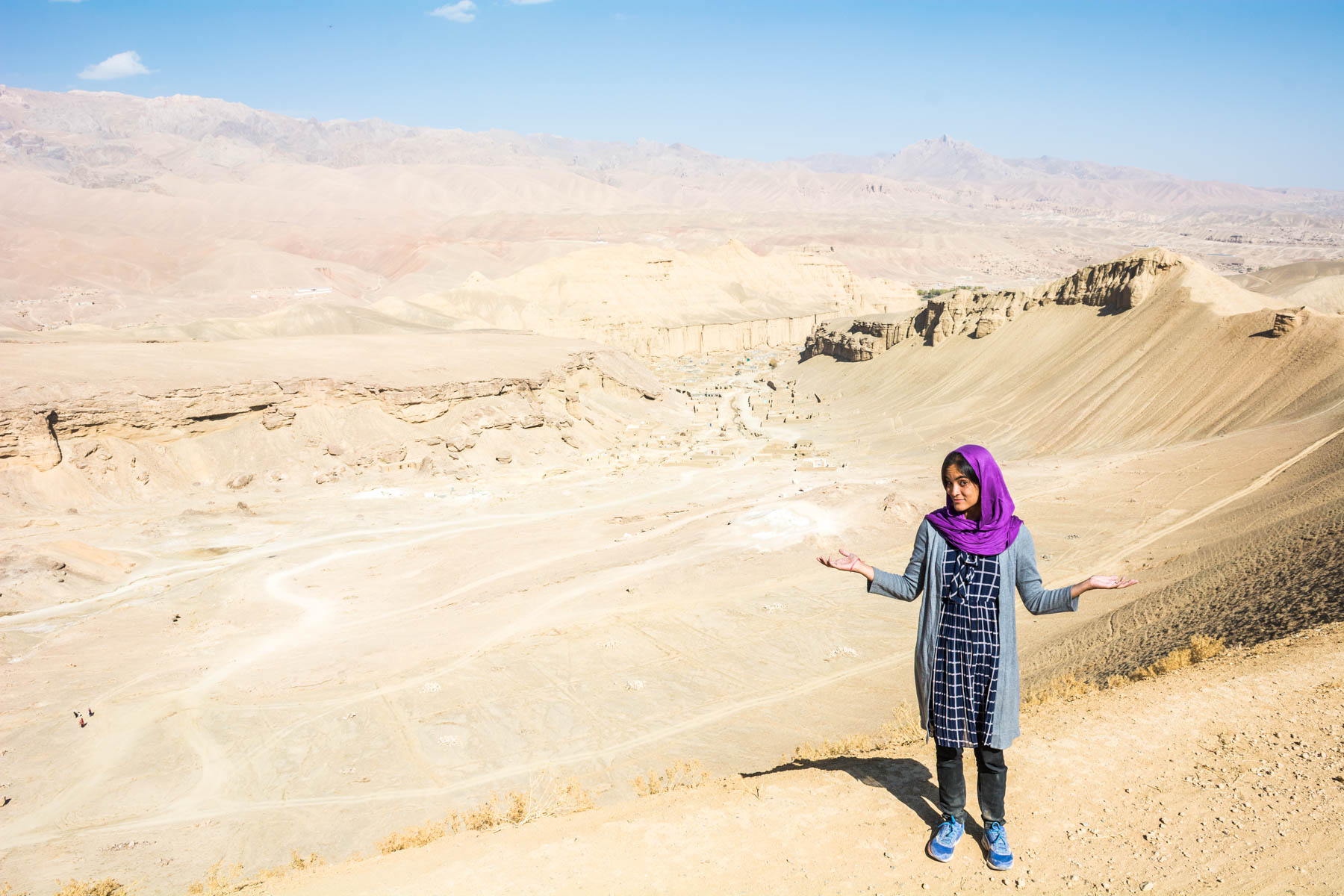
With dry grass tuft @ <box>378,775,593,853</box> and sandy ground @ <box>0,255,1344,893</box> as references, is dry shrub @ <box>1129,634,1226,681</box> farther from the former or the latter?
dry grass tuft @ <box>378,775,593,853</box>

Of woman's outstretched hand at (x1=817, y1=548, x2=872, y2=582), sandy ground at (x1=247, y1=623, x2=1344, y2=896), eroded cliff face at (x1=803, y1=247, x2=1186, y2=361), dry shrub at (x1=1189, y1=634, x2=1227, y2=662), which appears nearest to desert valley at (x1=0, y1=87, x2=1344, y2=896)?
sandy ground at (x1=247, y1=623, x2=1344, y2=896)

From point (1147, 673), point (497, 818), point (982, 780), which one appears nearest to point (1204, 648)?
point (1147, 673)

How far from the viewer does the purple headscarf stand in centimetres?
427

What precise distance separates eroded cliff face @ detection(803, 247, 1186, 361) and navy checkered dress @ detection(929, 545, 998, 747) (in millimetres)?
39542

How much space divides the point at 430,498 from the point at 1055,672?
23226 mm

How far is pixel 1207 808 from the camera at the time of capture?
504cm

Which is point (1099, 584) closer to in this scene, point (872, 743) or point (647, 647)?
point (872, 743)

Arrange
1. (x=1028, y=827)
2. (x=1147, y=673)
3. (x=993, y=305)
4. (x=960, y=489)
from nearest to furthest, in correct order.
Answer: (x=960, y=489) < (x=1028, y=827) < (x=1147, y=673) < (x=993, y=305)

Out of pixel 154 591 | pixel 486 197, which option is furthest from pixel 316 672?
pixel 486 197

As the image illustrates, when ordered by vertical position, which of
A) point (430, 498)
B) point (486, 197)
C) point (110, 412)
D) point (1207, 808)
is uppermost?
point (486, 197)

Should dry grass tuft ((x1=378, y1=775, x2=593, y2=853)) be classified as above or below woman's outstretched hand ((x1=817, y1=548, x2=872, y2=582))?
below

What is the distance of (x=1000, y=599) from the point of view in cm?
443

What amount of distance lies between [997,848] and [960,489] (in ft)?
6.87

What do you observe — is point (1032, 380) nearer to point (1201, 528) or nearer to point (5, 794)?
point (1201, 528)
